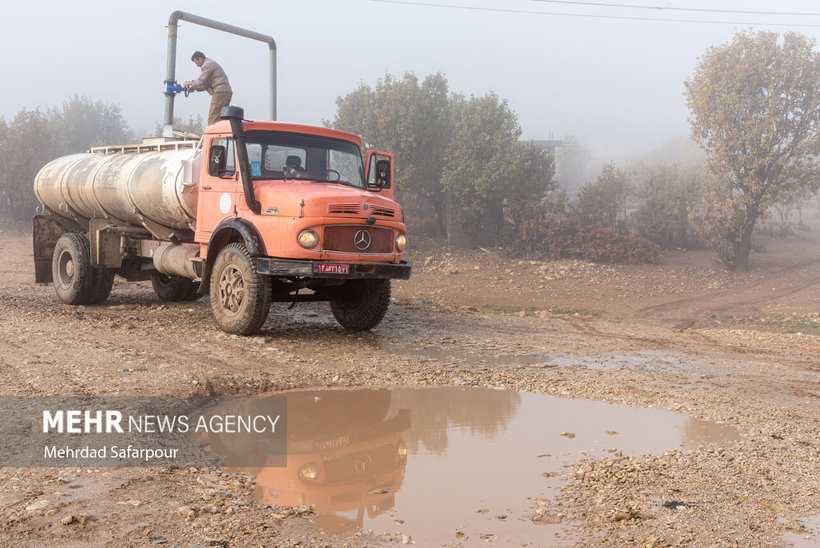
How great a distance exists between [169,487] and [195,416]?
1706 millimetres

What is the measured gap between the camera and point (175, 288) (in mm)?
13375

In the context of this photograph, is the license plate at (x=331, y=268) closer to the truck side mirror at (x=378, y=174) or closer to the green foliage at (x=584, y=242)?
the truck side mirror at (x=378, y=174)

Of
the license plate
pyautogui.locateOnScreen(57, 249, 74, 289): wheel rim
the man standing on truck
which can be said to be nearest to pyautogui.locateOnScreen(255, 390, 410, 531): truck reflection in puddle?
the license plate

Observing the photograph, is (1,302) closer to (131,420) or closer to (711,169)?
(131,420)

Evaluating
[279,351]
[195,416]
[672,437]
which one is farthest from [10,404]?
[672,437]

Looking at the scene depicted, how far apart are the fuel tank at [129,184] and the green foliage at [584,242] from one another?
15.8m

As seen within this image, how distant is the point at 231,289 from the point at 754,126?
64.4 ft

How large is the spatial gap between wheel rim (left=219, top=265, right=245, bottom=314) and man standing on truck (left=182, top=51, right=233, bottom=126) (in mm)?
2986

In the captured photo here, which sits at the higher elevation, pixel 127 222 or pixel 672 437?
pixel 127 222

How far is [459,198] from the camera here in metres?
26.4

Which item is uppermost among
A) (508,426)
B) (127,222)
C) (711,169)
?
(711,169)

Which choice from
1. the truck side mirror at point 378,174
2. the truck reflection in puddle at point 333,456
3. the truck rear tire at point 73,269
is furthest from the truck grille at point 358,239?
the truck rear tire at point 73,269

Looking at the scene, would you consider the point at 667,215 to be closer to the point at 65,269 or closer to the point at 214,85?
Answer: the point at 214,85

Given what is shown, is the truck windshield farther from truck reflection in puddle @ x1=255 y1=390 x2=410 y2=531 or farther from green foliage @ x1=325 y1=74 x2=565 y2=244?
green foliage @ x1=325 y1=74 x2=565 y2=244
